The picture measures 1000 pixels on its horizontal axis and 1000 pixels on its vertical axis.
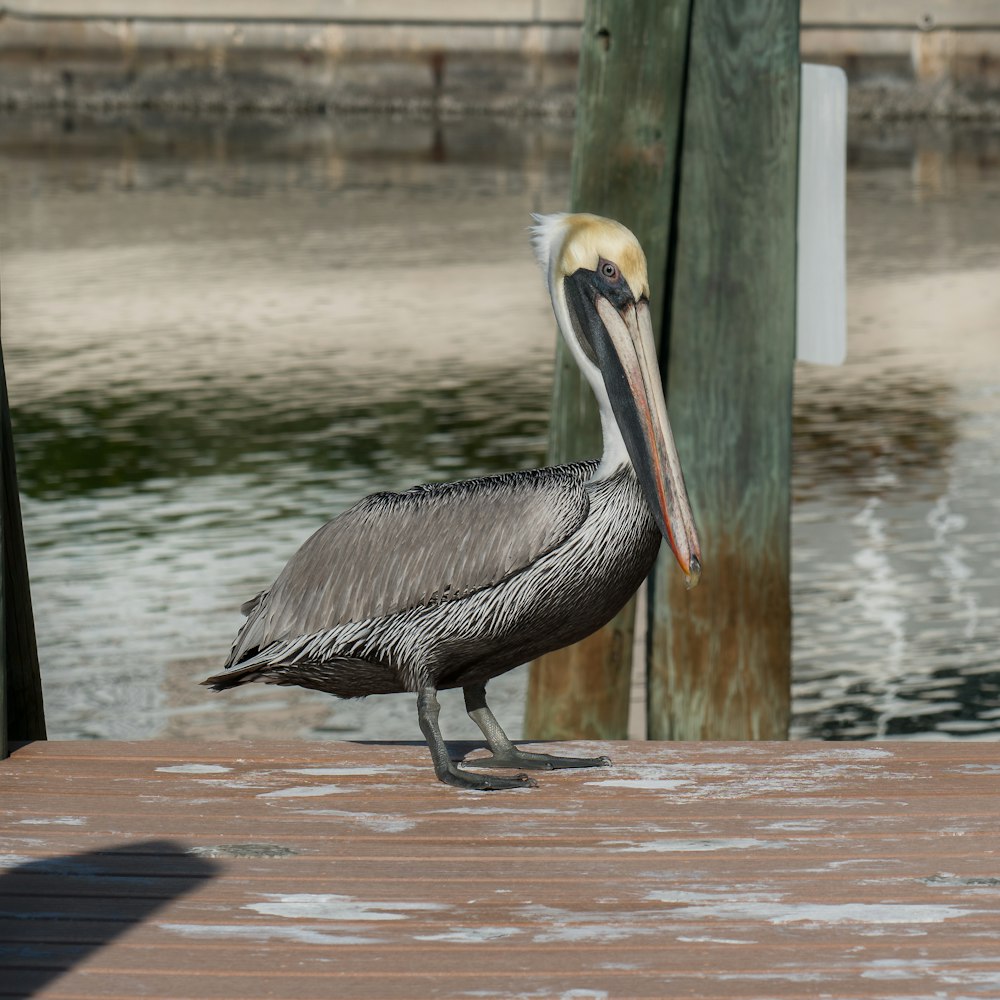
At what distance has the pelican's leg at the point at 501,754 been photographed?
323 cm

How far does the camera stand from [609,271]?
3.03 m

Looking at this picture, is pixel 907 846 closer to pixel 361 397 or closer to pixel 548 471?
pixel 548 471

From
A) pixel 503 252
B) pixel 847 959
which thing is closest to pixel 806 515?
pixel 847 959

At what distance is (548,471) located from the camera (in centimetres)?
307

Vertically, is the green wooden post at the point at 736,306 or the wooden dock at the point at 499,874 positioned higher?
the green wooden post at the point at 736,306

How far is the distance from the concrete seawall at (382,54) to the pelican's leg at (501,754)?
20.4 meters

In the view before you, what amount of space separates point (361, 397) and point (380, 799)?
5.84 m

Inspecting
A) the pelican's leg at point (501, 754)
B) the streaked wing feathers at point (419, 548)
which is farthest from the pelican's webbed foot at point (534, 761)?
the streaked wing feathers at point (419, 548)

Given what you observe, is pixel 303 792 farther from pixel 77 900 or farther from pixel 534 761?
pixel 77 900

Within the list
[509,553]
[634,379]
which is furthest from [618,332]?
[509,553]

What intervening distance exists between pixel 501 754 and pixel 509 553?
1.54 feet

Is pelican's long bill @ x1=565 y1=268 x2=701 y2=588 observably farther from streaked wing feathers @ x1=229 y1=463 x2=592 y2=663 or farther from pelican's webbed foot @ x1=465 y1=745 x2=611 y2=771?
pelican's webbed foot @ x1=465 y1=745 x2=611 y2=771

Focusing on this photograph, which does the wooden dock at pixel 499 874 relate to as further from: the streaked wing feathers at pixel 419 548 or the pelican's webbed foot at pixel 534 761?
the streaked wing feathers at pixel 419 548

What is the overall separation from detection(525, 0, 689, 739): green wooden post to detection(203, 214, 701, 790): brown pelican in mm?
844
